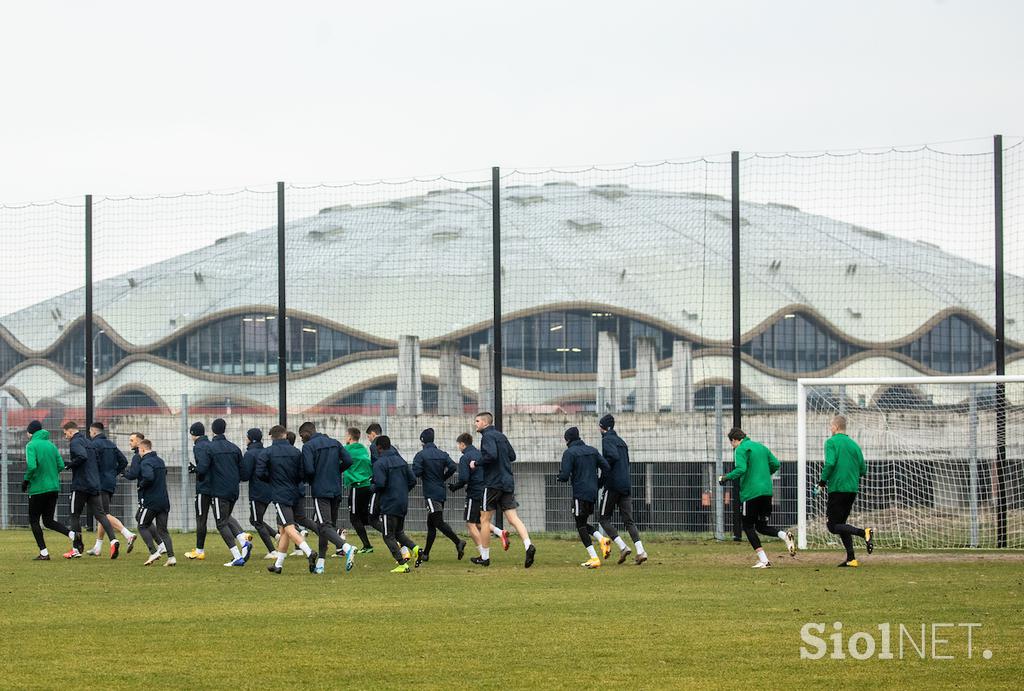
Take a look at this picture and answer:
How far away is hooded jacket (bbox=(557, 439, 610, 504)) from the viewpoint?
15273 millimetres

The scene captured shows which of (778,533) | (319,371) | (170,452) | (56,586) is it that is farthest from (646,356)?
(56,586)

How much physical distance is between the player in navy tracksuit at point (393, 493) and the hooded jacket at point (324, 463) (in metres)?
0.37

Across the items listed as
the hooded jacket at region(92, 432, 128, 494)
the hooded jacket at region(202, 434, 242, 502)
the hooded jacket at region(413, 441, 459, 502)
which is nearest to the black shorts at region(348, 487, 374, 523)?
the hooded jacket at region(413, 441, 459, 502)

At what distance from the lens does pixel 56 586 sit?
42.6 feet

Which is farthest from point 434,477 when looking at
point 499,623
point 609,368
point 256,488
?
point 609,368

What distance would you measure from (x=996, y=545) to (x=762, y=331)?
3937 cm

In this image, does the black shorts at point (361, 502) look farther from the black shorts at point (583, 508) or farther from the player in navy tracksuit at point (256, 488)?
the black shorts at point (583, 508)

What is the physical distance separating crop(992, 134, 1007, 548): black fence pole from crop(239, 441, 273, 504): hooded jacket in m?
9.11

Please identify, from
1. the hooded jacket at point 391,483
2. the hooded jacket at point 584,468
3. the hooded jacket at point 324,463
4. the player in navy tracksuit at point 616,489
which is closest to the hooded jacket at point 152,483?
the hooded jacket at point 324,463

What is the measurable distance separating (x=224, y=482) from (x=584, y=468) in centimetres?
403

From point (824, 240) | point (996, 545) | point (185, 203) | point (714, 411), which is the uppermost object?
point (824, 240)

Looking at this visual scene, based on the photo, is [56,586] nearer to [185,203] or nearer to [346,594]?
[346,594]

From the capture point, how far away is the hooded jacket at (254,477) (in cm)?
1520

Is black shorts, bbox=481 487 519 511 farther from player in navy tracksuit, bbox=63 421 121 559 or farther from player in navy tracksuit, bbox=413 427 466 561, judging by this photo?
player in navy tracksuit, bbox=63 421 121 559
